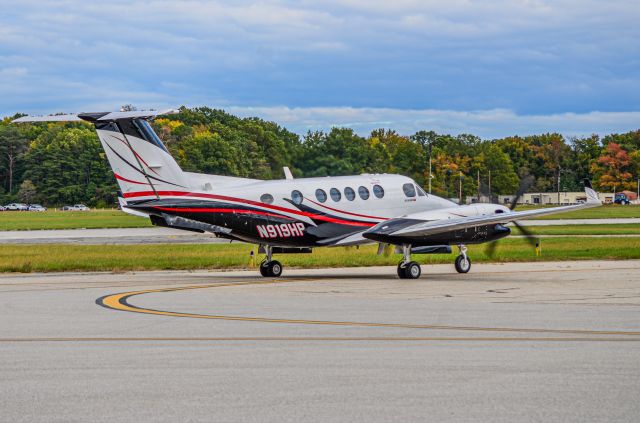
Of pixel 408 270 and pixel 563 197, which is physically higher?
pixel 563 197

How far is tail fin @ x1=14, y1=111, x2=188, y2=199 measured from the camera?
27.9 metres

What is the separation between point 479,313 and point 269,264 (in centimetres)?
1273

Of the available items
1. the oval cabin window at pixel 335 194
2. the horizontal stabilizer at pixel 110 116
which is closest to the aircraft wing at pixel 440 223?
the oval cabin window at pixel 335 194

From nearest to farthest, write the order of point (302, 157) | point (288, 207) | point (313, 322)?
point (313, 322)
point (288, 207)
point (302, 157)

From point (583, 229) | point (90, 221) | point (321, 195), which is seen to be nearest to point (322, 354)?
point (321, 195)

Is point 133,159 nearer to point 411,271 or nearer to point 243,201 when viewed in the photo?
point 243,201

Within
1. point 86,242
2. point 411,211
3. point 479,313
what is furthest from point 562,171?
point 479,313

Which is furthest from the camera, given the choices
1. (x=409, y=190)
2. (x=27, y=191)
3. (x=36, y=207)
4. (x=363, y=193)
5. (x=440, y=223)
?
(x=36, y=207)

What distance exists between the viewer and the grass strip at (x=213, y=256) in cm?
3562

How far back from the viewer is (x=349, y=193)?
30.6m

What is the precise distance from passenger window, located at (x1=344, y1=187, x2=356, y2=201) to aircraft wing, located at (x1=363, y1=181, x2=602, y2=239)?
1218 mm

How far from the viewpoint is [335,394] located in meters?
10.3

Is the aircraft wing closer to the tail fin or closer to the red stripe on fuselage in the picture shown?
the red stripe on fuselage

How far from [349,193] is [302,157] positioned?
7.64 m
